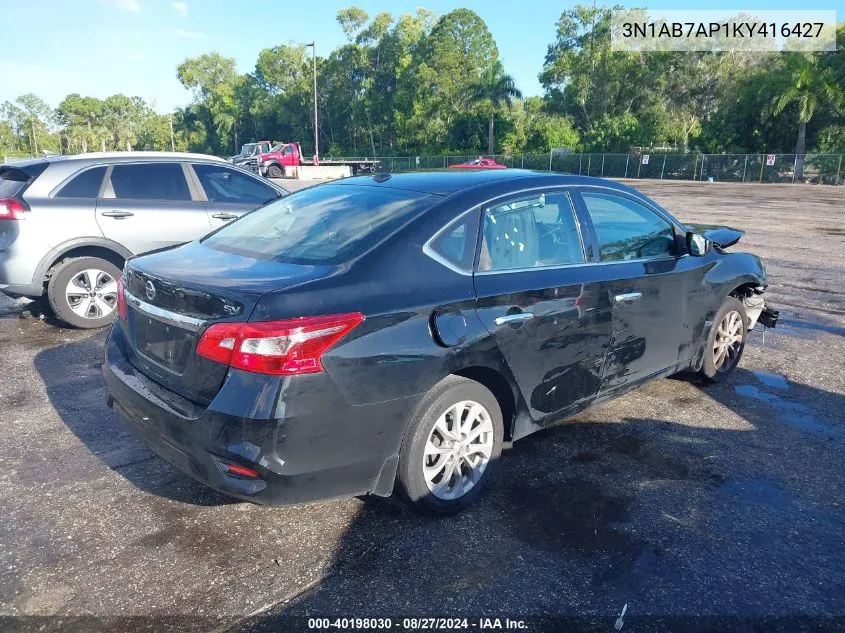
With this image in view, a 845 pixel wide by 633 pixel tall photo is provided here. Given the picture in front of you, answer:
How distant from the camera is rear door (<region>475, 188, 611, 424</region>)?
3293mm

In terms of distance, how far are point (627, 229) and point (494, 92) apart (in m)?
59.6

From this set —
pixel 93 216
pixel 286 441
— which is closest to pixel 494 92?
pixel 93 216

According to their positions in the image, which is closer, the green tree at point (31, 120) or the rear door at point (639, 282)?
the rear door at point (639, 282)

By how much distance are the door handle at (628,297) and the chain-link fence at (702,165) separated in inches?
1373

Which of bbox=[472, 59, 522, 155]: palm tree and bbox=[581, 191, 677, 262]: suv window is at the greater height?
bbox=[472, 59, 522, 155]: palm tree

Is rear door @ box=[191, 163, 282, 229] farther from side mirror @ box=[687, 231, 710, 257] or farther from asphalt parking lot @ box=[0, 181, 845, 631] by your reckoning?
side mirror @ box=[687, 231, 710, 257]

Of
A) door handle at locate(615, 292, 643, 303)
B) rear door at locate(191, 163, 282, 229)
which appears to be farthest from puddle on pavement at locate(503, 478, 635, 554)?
rear door at locate(191, 163, 282, 229)

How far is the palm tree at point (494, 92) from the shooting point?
194ft

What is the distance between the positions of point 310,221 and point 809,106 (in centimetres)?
5018

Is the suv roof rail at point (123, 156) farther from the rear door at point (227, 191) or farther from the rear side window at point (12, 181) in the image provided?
the rear side window at point (12, 181)

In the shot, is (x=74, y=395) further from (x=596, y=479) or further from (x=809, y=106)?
(x=809, y=106)

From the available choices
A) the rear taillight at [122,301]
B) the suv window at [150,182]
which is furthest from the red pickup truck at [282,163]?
the rear taillight at [122,301]

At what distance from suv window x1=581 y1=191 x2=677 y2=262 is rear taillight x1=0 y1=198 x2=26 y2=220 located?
5257 mm

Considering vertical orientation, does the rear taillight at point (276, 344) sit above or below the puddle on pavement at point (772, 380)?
above
